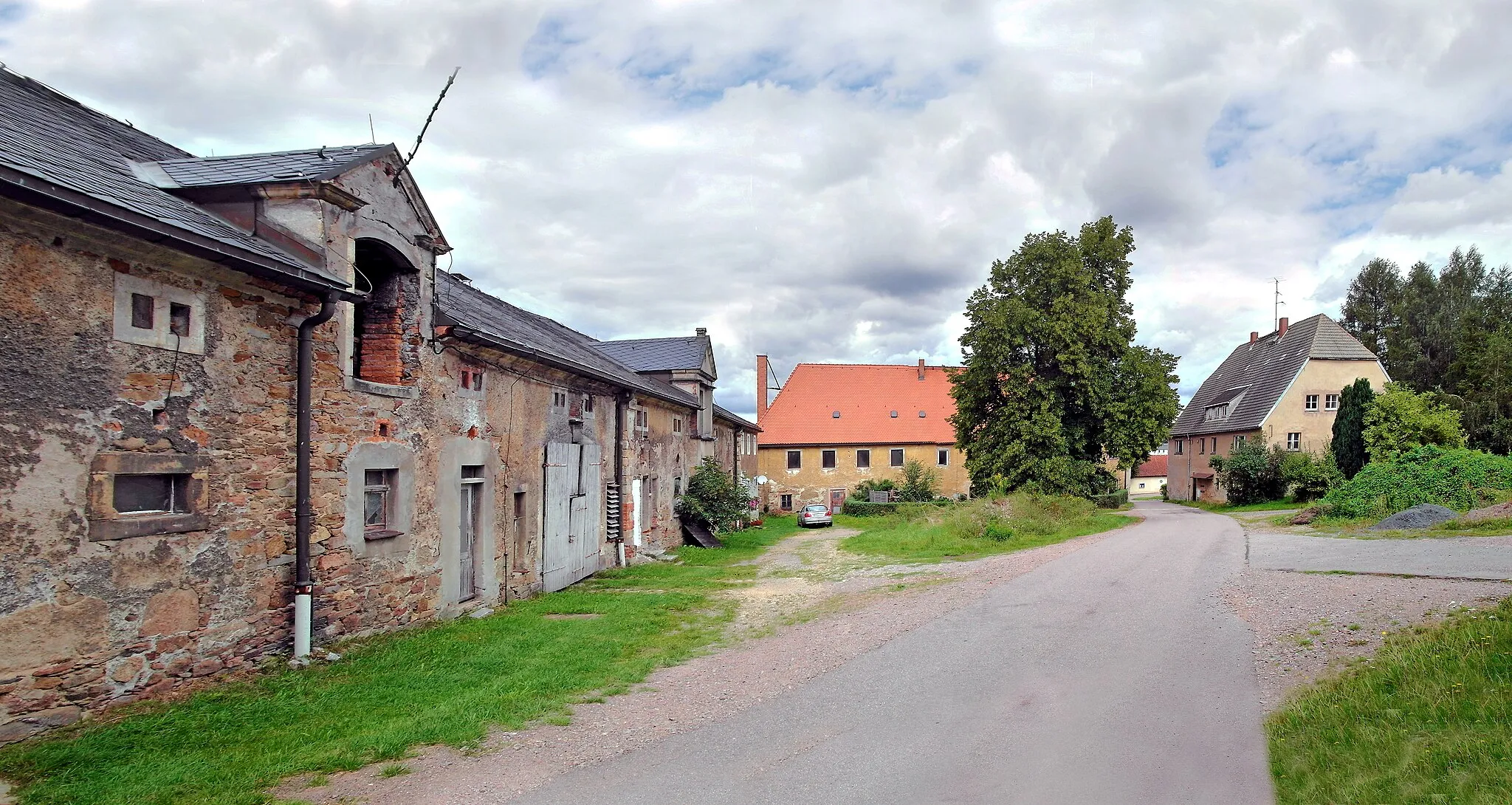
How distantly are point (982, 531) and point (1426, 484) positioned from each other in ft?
37.4

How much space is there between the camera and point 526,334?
16266 mm

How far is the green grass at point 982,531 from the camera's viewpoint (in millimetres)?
21264

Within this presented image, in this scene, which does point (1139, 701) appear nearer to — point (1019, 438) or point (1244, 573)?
point (1244, 573)

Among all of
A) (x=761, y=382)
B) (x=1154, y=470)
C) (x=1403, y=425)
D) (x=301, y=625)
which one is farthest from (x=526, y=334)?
(x=1154, y=470)

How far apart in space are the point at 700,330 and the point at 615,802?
81.2 ft

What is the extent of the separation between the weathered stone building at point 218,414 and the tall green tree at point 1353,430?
34981mm

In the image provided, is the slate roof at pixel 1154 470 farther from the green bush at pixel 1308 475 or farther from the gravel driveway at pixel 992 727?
the gravel driveway at pixel 992 727

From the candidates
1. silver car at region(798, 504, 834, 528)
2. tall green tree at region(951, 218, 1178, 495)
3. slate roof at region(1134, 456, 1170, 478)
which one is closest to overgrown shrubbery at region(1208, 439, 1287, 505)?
tall green tree at region(951, 218, 1178, 495)

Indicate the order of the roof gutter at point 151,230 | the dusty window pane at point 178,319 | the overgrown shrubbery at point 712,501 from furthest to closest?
the overgrown shrubbery at point 712,501, the dusty window pane at point 178,319, the roof gutter at point 151,230

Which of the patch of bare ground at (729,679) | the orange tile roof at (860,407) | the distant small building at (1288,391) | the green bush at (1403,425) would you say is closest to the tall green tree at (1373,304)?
the distant small building at (1288,391)

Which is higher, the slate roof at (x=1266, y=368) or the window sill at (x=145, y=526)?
the slate roof at (x=1266, y=368)

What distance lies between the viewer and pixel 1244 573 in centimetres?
1435

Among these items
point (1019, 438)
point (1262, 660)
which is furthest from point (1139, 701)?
point (1019, 438)

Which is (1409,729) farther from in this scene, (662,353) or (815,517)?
(815,517)
